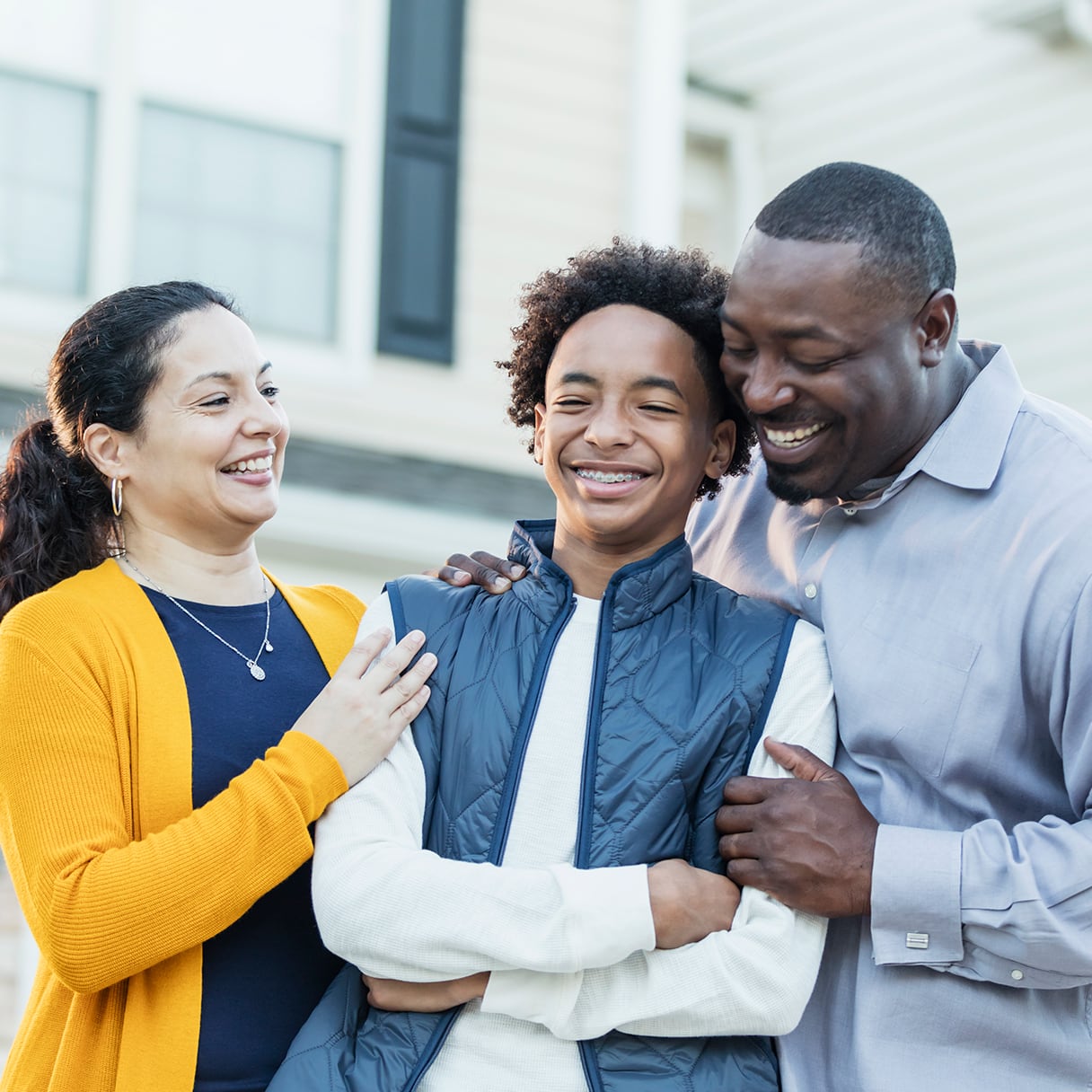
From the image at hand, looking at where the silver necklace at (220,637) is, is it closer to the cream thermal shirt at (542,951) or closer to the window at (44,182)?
the cream thermal shirt at (542,951)

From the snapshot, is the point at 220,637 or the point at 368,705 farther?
the point at 220,637

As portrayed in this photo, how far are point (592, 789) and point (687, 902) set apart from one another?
0.22 metres

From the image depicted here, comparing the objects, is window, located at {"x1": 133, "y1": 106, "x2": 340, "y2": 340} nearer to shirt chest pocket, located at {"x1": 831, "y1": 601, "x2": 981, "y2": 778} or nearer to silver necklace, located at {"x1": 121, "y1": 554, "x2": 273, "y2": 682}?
silver necklace, located at {"x1": 121, "y1": 554, "x2": 273, "y2": 682}

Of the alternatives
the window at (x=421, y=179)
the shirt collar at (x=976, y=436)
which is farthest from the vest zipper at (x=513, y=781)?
the window at (x=421, y=179)

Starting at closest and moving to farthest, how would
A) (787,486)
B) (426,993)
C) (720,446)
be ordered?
(426,993) < (787,486) < (720,446)

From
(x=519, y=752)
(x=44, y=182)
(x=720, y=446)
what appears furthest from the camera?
(x=44, y=182)

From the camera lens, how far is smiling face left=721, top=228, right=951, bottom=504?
2680 millimetres

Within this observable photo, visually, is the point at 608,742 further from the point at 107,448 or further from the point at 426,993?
the point at 107,448

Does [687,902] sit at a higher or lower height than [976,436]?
lower

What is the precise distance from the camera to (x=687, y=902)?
2484 millimetres

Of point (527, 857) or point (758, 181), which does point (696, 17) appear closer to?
point (758, 181)

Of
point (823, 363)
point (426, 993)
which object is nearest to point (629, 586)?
point (823, 363)

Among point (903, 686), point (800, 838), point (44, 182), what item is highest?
point (44, 182)

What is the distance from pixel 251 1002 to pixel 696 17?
8.05 meters
